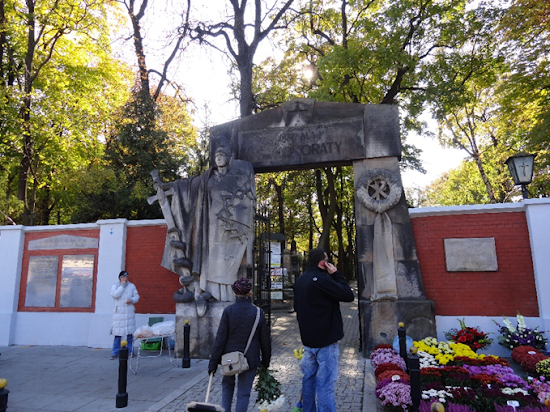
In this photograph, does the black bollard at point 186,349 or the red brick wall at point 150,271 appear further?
the red brick wall at point 150,271

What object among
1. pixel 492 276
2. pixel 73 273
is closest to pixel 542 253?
pixel 492 276

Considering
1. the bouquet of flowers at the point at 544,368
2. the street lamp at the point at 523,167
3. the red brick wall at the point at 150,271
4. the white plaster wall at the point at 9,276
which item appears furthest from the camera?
the white plaster wall at the point at 9,276

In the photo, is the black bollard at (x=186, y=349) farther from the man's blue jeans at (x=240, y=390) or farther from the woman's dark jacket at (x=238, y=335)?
the woman's dark jacket at (x=238, y=335)

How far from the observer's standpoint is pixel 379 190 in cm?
802

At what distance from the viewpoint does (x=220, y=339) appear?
383 cm

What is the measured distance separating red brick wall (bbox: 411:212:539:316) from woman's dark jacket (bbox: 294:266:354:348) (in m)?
4.64

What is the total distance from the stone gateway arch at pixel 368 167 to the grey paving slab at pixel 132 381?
1.26 m

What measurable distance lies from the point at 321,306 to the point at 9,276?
1000cm

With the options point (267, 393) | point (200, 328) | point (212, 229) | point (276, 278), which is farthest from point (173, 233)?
point (276, 278)

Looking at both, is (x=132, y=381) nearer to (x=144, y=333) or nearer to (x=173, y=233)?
(x=144, y=333)

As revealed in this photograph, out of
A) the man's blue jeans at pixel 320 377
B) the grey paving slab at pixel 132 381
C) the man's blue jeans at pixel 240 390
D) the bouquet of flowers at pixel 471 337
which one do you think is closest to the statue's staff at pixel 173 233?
the grey paving slab at pixel 132 381

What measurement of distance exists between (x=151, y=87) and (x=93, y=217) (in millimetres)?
8735

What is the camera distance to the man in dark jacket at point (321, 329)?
395cm

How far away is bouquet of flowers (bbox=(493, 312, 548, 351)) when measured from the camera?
22.5 feet
